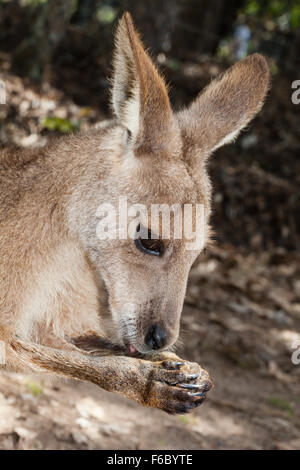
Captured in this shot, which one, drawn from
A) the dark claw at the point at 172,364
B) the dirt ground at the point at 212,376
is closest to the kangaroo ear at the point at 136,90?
the dark claw at the point at 172,364

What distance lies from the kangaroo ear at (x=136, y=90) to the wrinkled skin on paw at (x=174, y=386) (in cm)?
124

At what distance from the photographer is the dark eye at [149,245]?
10.1 feet

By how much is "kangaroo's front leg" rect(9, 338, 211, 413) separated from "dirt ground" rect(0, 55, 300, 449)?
22.3 inches

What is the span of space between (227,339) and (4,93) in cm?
516

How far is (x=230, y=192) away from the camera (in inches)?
371

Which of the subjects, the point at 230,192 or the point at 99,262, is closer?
the point at 99,262

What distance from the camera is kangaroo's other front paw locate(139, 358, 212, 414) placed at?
277cm

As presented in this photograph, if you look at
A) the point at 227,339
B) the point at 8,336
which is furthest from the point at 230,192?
the point at 8,336

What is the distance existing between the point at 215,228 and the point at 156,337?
6.29 meters

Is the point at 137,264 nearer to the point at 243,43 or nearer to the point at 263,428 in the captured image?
the point at 263,428
